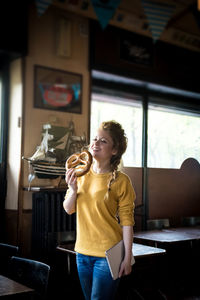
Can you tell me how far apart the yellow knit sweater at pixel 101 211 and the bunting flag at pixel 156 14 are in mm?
2987

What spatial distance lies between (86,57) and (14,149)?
1.49 meters

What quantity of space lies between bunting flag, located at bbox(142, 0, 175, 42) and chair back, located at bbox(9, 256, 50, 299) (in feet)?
11.0

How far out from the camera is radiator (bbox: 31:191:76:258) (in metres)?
3.77

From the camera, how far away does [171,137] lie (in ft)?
19.6

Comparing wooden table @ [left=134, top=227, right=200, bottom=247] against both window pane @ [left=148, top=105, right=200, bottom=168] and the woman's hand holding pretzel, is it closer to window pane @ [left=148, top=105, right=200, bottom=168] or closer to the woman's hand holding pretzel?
window pane @ [left=148, top=105, right=200, bottom=168]

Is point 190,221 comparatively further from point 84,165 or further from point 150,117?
point 84,165

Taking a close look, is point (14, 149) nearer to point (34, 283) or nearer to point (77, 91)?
point (77, 91)

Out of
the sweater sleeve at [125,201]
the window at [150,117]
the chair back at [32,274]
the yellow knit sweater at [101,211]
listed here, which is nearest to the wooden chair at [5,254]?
the chair back at [32,274]

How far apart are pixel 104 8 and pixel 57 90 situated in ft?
3.48

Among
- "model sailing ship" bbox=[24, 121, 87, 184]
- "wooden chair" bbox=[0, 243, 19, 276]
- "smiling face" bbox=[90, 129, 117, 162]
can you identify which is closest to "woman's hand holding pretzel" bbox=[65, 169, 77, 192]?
"smiling face" bbox=[90, 129, 117, 162]

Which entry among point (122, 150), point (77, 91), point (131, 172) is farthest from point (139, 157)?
point (122, 150)

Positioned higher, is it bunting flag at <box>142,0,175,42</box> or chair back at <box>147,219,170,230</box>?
bunting flag at <box>142,0,175,42</box>

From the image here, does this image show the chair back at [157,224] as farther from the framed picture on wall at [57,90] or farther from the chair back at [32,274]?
the chair back at [32,274]

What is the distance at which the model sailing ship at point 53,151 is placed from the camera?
12.7 ft
